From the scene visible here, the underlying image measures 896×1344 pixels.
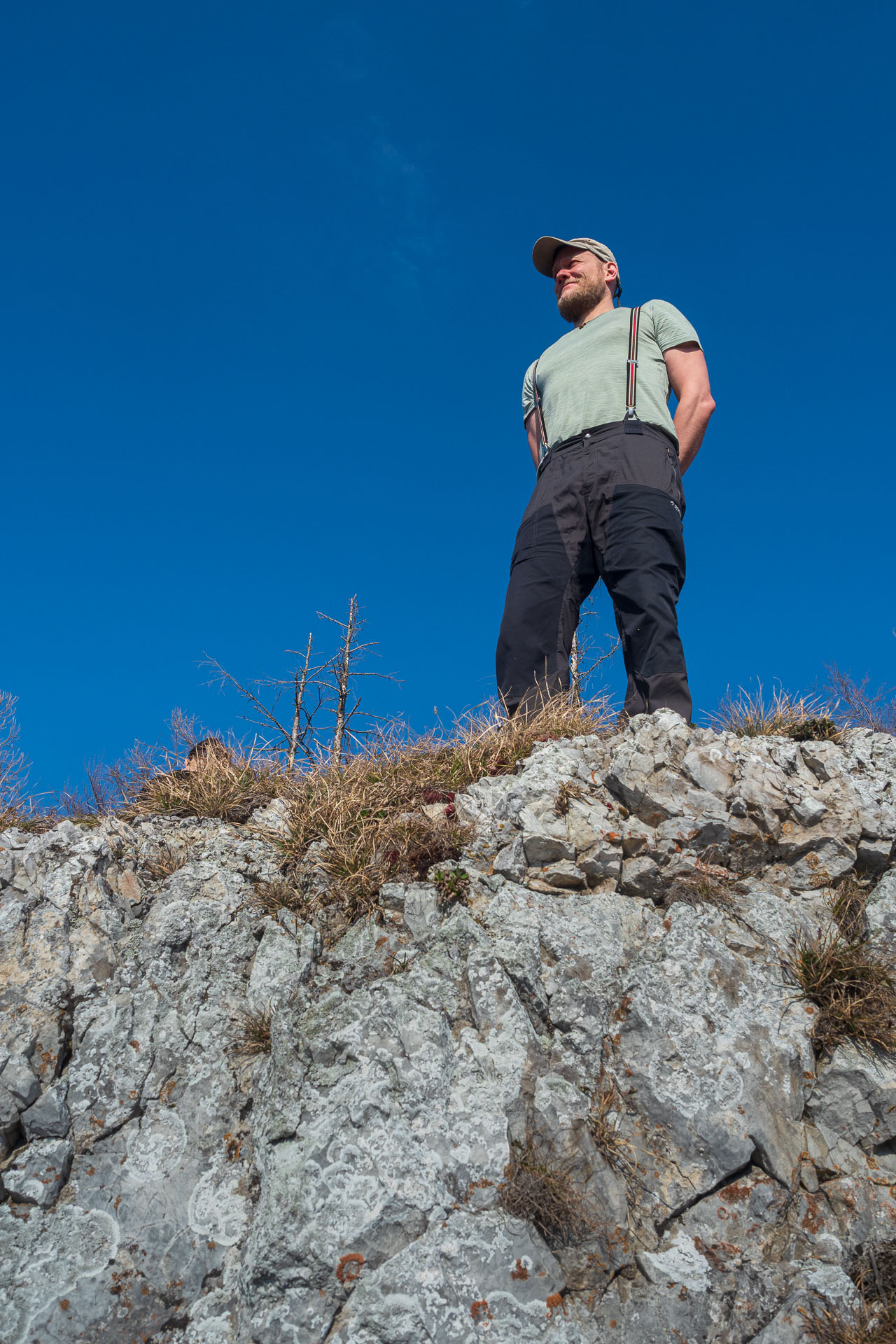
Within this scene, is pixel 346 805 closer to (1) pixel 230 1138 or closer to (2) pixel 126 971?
(2) pixel 126 971

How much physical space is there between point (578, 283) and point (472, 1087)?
588cm

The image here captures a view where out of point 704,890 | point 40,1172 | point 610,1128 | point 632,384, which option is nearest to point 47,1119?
point 40,1172

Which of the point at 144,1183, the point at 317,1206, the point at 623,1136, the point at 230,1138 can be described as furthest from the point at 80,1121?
the point at 623,1136

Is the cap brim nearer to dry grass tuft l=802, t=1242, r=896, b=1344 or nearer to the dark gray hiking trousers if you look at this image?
the dark gray hiking trousers

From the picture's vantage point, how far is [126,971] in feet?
12.9

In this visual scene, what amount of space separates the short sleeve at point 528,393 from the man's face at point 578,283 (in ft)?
1.72

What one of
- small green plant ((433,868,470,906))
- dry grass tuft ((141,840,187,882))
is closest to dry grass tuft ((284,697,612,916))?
small green plant ((433,868,470,906))

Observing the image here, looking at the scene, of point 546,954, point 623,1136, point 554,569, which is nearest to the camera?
point 623,1136

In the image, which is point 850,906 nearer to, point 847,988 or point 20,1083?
point 847,988

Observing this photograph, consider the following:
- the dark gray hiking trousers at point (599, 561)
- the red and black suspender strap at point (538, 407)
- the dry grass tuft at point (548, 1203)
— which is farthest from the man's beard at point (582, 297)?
the dry grass tuft at point (548, 1203)

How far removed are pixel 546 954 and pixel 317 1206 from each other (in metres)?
1.36

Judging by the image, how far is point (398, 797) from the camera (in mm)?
4637

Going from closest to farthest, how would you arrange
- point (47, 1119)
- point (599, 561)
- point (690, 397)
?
point (47, 1119)
point (599, 561)
point (690, 397)

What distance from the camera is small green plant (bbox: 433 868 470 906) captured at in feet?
13.2
